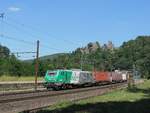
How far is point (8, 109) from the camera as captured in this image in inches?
1034

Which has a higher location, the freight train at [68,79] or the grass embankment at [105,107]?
the freight train at [68,79]

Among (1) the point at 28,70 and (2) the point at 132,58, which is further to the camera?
(2) the point at 132,58

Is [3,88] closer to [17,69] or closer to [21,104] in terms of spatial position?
[21,104]

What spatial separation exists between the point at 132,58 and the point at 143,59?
15.8 metres

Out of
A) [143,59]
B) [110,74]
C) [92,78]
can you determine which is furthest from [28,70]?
[143,59]

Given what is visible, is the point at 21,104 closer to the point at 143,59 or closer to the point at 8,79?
the point at 8,79

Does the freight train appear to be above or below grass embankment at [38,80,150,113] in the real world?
above

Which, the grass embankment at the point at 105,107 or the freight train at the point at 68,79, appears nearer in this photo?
the grass embankment at the point at 105,107

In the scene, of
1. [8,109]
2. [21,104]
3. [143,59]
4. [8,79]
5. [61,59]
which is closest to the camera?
[8,109]

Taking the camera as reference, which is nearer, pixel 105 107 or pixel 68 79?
pixel 105 107

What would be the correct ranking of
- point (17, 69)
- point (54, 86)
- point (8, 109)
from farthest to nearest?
point (17, 69)
point (54, 86)
point (8, 109)

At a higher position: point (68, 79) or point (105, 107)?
point (68, 79)

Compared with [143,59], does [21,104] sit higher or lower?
lower

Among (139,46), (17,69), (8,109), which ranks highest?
(139,46)
